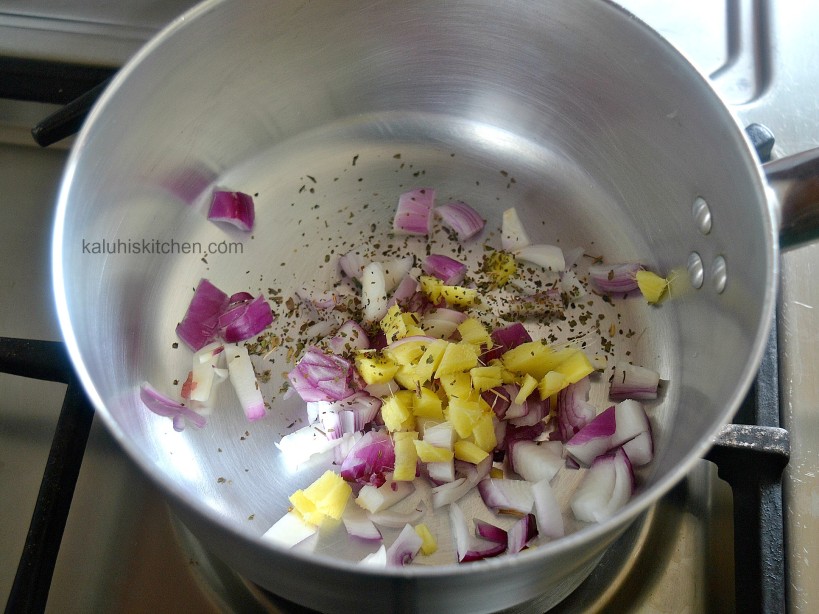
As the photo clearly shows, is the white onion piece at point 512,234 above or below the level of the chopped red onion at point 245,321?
above

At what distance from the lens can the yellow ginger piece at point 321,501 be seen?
692 mm

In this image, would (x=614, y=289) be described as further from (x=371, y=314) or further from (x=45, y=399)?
(x=45, y=399)

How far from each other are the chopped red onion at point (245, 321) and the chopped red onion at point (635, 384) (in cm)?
41

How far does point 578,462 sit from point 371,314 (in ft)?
0.94

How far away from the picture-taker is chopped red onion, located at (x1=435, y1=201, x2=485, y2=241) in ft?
2.85

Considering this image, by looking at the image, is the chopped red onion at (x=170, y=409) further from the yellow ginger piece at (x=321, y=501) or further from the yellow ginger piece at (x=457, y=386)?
the yellow ginger piece at (x=457, y=386)

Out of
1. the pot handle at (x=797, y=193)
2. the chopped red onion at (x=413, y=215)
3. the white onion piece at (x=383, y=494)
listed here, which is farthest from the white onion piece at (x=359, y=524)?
the pot handle at (x=797, y=193)

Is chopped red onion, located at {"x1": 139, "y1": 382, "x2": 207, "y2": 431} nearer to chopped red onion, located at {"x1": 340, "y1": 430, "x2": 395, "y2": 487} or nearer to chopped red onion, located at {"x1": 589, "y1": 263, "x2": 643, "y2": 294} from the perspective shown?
chopped red onion, located at {"x1": 340, "y1": 430, "x2": 395, "y2": 487}

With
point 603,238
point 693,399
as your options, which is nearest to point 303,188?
point 603,238

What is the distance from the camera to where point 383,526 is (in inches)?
27.8

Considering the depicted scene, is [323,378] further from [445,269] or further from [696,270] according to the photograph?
[696,270]

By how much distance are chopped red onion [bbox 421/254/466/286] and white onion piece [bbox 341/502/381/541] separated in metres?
0.29

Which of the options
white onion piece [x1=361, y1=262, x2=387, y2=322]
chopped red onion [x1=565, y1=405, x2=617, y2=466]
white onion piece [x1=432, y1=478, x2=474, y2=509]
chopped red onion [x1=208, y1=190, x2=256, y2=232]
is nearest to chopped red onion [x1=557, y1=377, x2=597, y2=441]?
chopped red onion [x1=565, y1=405, x2=617, y2=466]

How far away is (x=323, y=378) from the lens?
2.51 feet
